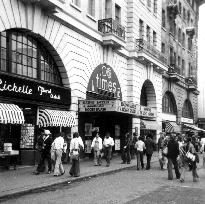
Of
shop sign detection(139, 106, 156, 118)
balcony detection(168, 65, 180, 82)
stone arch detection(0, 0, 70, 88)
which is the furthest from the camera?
balcony detection(168, 65, 180, 82)

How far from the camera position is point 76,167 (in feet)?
52.4

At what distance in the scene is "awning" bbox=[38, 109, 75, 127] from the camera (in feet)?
64.8

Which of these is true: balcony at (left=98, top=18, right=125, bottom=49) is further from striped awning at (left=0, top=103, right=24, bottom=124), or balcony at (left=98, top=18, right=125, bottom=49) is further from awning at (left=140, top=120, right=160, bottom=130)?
striped awning at (left=0, top=103, right=24, bottom=124)

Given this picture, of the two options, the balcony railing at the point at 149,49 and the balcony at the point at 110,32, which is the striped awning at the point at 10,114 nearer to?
the balcony at the point at 110,32

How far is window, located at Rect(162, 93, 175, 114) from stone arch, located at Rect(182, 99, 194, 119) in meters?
5.14

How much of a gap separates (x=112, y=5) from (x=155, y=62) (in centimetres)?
845

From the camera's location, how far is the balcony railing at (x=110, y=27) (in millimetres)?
25891

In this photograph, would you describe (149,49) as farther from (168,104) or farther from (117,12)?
(168,104)

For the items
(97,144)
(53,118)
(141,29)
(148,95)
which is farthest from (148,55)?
(53,118)

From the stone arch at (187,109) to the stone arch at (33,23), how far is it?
30.5m

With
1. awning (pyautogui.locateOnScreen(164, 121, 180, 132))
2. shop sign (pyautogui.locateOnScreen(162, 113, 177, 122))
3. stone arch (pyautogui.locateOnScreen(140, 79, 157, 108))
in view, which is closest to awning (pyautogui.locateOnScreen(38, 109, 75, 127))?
stone arch (pyautogui.locateOnScreen(140, 79, 157, 108))

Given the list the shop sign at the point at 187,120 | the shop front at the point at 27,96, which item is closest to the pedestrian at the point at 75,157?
the shop front at the point at 27,96

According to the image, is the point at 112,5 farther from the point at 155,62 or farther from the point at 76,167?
the point at 76,167

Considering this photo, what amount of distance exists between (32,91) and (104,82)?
865 cm
